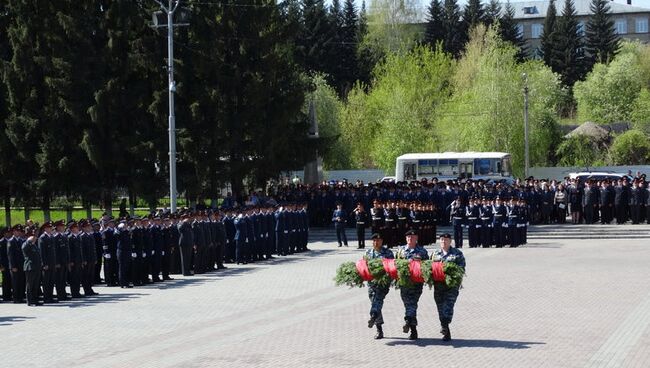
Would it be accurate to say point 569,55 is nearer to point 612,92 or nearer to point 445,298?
point 612,92

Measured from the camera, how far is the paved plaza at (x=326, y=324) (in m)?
14.5

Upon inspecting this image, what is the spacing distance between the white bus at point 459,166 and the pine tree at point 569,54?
56.7m

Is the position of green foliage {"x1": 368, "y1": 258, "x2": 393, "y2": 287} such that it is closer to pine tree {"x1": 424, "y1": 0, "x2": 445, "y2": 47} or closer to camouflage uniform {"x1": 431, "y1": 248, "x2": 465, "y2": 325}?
camouflage uniform {"x1": 431, "y1": 248, "x2": 465, "y2": 325}

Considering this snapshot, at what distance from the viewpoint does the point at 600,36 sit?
10906cm

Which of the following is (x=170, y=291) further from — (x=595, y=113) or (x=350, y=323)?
(x=595, y=113)

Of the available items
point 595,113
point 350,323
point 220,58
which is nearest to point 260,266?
point 350,323

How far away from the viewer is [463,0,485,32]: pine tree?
110 meters

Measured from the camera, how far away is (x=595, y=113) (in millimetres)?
91062

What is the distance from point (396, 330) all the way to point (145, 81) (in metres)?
27.7

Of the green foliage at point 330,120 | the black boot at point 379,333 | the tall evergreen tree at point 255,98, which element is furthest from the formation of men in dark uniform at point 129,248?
the green foliage at point 330,120

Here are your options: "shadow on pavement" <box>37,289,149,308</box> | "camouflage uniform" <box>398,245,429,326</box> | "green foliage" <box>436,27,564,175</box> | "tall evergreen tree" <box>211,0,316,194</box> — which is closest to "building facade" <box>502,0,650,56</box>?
"green foliage" <box>436,27,564,175</box>

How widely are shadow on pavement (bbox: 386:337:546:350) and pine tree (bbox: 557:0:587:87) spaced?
96015mm

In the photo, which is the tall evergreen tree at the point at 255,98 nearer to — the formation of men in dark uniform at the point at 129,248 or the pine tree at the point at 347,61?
the formation of men in dark uniform at the point at 129,248

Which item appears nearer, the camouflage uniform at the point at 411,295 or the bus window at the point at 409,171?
the camouflage uniform at the point at 411,295
